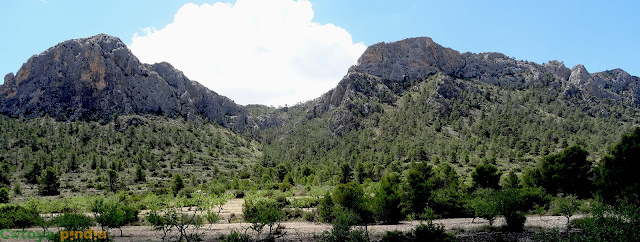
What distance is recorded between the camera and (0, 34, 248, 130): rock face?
118 meters

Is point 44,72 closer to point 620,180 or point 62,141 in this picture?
point 62,141

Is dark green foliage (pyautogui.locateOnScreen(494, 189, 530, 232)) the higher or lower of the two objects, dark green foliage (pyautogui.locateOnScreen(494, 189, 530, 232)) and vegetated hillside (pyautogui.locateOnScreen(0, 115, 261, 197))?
the lower

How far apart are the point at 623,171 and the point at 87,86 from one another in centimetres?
15129

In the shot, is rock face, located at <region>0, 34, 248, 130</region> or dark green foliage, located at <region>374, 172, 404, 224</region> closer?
dark green foliage, located at <region>374, 172, 404, 224</region>

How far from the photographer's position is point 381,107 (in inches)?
5281

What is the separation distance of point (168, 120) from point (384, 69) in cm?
10366

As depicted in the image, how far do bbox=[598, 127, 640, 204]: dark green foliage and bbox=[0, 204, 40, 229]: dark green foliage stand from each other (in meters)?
58.7

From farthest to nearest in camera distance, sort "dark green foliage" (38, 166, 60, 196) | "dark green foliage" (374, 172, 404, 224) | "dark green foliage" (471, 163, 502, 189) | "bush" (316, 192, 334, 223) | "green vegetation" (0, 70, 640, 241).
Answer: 1. "dark green foliage" (38, 166, 60, 196)
2. "dark green foliage" (471, 163, 502, 189)
3. "bush" (316, 192, 334, 223)
4. "dark green foliage" (374, 172, 404, 224)
5. "green vegetation" (0, 70, 640, 241)

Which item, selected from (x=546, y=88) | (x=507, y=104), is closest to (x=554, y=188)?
(x=507, y=104)

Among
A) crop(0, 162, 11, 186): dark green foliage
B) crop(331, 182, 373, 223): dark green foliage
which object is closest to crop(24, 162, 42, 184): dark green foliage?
crop(0, 162, 11, 186): dark green foliage

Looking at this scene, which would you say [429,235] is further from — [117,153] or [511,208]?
[117,153]

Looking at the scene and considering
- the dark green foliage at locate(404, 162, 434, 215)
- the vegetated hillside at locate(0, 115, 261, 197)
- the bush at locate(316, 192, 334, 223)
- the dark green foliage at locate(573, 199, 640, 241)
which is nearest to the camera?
the dark green foliage at locate(573, 199, 640, 241)

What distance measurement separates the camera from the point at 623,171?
3528cm

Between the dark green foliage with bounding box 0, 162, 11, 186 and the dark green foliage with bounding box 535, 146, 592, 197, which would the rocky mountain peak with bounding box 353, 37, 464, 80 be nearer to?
the dark green foliage with bounding box 535, 146, 592, 197
